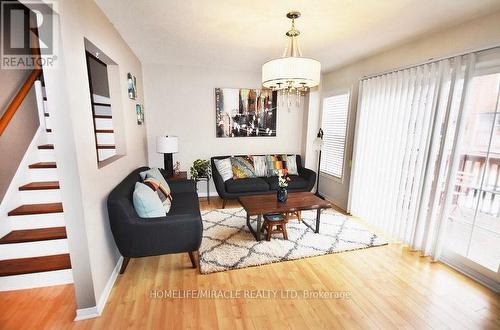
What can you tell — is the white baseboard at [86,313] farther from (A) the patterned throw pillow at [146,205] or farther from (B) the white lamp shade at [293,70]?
(B) the white lamp shade at [293,70]

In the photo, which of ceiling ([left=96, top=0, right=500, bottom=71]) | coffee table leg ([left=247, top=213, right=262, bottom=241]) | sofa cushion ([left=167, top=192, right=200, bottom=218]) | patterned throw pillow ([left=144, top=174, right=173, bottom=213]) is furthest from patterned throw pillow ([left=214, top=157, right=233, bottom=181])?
ceiling ([left=96, top=0, right=500, bottom=71])

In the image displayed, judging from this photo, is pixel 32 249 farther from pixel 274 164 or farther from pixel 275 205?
pixel 274 164

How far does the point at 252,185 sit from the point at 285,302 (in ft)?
7.14

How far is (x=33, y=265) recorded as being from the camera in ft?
6.59

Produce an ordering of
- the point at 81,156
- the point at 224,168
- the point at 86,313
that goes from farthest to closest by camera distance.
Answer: the point at 224,168 → the point at 86,313 → the point at 81,156

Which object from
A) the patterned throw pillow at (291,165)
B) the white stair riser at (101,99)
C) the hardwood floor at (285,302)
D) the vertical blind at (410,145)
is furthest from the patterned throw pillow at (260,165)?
the white stair riser at (101,99)

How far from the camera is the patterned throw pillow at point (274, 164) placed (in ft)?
14.6

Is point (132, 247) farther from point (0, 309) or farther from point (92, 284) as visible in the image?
point (0, 309)

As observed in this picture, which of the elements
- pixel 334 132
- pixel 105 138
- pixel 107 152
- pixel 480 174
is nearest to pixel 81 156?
pixel 107 152

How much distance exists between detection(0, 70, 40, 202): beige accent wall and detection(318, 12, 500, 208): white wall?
4337 mm

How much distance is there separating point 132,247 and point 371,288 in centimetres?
227

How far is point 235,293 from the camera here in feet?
6.69

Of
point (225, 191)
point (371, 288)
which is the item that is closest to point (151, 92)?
point (225, 191)

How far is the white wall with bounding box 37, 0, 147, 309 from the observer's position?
4.80 feet
